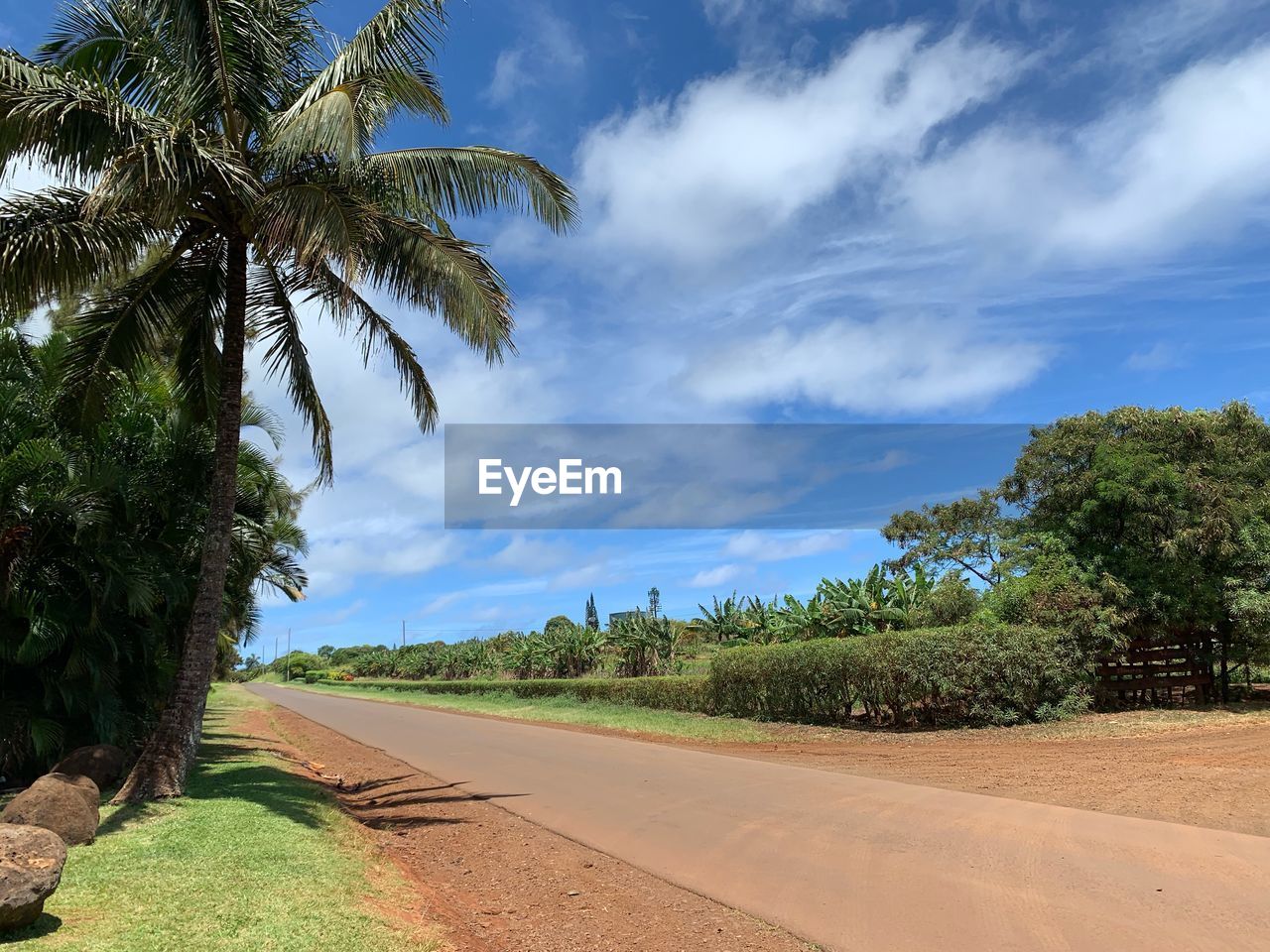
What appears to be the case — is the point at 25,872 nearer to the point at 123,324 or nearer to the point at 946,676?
the point at 123,324

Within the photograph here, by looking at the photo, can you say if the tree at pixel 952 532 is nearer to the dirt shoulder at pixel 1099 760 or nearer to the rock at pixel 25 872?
the dirt shoulder at pixel 1099 760

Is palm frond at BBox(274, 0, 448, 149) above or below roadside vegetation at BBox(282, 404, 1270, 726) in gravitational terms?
above

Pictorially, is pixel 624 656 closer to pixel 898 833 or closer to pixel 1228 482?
pixel 1228 482

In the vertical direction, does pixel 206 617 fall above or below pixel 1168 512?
below

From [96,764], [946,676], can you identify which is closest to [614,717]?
[946,676]

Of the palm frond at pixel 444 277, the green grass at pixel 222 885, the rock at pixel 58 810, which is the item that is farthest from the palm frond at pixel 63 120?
the green grass at pixel 222 885

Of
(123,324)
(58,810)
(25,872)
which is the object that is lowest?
(58,810)

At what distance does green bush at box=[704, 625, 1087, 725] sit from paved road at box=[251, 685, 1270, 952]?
5786 mm

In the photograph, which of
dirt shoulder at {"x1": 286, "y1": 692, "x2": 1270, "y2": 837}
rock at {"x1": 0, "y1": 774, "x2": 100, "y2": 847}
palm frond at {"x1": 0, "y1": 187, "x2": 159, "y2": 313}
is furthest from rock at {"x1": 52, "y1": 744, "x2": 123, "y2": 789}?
dirt shoulder at {"x1": 286, "y1": 692, "x2": 1270, "y2": 837}

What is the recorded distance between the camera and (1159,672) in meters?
19.0

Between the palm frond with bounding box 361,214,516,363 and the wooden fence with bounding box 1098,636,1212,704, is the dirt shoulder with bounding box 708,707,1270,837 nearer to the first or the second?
the wooden fence with bounding box 1098,636,1212,704

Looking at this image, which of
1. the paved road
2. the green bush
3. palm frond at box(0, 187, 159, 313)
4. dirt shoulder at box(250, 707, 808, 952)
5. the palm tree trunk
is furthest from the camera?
the green bush

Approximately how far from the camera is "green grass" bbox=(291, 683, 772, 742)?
2086 centimetres

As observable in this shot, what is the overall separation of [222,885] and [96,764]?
629 cm
